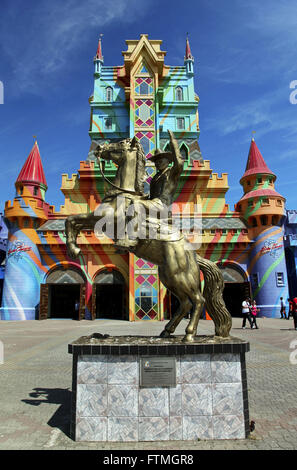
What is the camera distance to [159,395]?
3830mm

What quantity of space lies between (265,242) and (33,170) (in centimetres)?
2039

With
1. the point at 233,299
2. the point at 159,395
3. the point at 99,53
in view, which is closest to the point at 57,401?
the point at 159,395

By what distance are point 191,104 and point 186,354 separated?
31.1 m

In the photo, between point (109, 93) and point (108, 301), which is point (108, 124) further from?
point (108, 301)

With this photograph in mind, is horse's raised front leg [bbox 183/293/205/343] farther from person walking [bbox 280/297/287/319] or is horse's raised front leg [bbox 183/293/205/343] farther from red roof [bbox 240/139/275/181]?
red roof [bbox 240/139/275/181]

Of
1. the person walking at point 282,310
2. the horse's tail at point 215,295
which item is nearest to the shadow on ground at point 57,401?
the horse's tail at point 215,295

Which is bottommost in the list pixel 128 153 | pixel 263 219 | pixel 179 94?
pixel 128 153

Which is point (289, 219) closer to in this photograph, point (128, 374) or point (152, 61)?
point (152, 61)

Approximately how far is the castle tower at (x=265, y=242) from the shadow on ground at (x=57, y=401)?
20.6m

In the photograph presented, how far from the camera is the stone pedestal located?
3.75 m

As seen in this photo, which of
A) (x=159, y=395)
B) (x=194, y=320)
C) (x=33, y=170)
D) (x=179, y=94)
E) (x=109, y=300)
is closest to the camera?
(x=159, y=395)

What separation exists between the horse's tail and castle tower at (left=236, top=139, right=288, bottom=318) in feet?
67.0

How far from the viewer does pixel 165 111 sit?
103 ft

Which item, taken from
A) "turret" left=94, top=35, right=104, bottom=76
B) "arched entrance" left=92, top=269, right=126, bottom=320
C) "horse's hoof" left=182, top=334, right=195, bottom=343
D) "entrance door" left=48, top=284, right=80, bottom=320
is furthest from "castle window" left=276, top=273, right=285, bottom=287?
"turret" left=94, top=35, right=104, bottom=76
